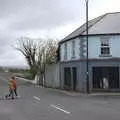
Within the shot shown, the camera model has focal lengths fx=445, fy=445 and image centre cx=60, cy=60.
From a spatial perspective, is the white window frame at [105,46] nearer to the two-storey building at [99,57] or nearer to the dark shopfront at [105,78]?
the two-storey building at [99,57]

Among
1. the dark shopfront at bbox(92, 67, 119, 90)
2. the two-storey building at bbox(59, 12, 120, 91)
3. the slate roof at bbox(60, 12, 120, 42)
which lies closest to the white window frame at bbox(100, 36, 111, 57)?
the two-storey building at bbox(59, 12, 120, 91)

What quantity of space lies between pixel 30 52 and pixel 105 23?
128 ft

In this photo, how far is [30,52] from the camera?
274 feet

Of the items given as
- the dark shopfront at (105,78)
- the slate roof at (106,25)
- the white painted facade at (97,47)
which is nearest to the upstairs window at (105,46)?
the white painted facade at (97,47)

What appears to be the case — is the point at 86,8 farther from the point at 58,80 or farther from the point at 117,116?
the point at 117,116

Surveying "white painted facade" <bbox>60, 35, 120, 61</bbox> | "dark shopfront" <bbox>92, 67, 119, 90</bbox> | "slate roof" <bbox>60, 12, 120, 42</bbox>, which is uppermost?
"slate roof" <bbox>60, 12, 120, 42</bbox>

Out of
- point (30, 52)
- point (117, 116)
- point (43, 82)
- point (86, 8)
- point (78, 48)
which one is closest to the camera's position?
point (117, 116)

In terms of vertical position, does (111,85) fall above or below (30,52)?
below

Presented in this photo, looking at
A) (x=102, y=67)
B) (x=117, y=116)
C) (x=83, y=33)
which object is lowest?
(x=117, y=116)

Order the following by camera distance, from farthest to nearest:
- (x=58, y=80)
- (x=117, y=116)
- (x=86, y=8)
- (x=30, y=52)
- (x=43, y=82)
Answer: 1. (x=30, y=52)
2. (x=43, y=82)
3. (x=58, y=80)
4. (x=86, y=8)
5. (x=117, y=116)

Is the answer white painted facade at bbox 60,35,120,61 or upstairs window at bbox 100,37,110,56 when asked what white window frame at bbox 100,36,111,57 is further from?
white painted facade at bbox 60,35,120,61

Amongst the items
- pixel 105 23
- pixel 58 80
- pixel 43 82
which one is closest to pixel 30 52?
pixel 43 82

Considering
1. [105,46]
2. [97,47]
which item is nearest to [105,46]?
[105,46]

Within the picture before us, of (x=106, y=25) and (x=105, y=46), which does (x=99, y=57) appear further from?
(x=106, y=25)
